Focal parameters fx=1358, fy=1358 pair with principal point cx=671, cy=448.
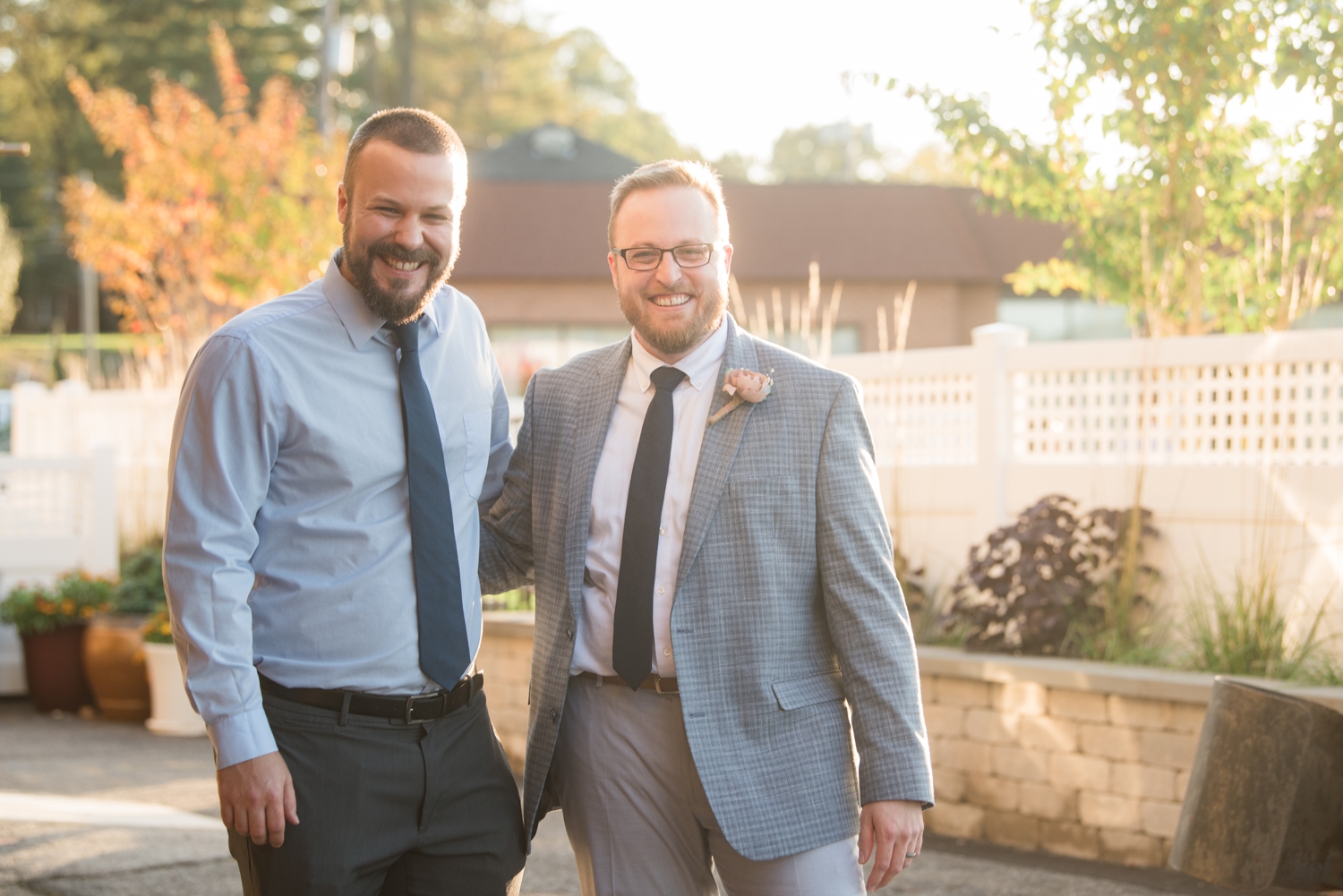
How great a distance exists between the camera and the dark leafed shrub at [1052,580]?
231 inches

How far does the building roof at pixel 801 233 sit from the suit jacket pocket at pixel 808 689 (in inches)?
771

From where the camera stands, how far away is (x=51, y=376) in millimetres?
30438


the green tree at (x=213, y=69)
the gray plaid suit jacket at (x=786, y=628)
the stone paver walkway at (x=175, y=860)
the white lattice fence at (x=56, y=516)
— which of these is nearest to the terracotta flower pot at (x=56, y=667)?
the white lattice fence at (x=56, y=516)

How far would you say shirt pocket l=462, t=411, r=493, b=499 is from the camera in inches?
112

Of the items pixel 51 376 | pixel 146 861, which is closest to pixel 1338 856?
pixel 146 861

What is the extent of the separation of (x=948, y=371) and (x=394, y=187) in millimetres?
5004

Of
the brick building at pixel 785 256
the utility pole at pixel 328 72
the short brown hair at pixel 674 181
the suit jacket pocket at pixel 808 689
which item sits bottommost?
the suit jacket pocket at pixel 808 689

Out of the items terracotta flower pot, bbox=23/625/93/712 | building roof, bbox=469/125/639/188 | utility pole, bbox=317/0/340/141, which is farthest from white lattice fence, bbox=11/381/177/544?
building roof, bbox=469/125/639/188

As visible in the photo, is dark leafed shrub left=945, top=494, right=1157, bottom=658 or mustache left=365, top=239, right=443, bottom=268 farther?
dark leafed shrub left=945, top=494, right=1157, bottom=658

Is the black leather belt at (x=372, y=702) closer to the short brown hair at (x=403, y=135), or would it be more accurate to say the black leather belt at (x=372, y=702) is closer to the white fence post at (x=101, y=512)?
the short brown hair at (x=403, y=135)

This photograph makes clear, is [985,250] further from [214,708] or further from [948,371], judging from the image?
[214,708]

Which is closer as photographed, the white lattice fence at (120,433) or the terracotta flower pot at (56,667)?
the terracotta flower pot at (56,667)

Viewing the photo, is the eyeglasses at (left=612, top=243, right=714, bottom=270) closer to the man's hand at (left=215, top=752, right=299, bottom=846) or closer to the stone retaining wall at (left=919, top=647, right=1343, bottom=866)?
the man's hand at (left=215, top=752, right=299, bottom=846)

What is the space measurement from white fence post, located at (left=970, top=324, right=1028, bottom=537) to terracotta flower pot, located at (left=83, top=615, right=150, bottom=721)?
16.5ft
